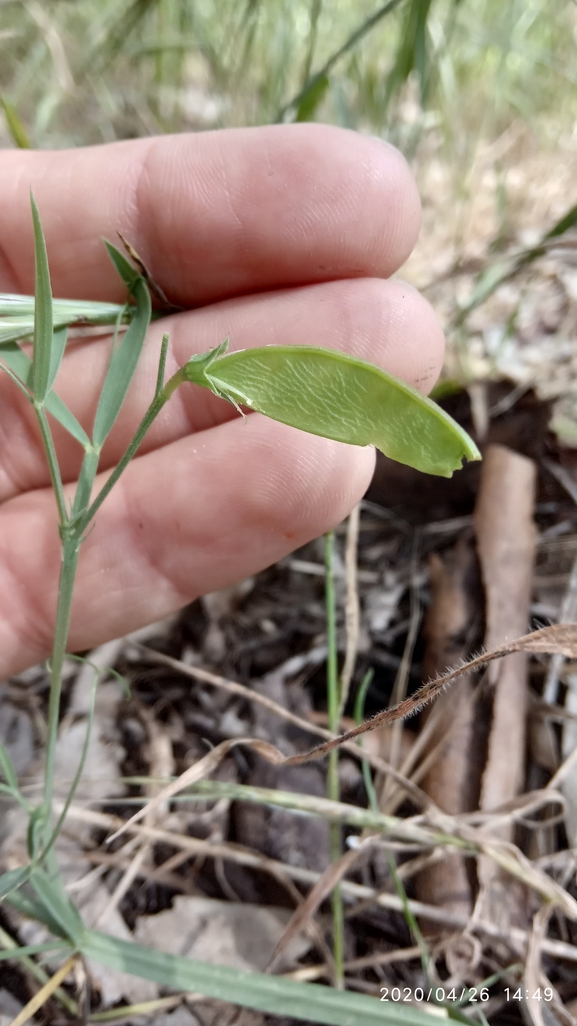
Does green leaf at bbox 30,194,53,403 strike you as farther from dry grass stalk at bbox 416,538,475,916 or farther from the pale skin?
dry grass stalk at bbox 416,538,475,916

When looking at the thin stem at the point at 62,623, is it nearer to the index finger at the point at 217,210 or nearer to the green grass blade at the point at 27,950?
the green grass blade at the point at 27,950

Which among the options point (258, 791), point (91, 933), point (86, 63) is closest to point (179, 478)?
point (258, 791)

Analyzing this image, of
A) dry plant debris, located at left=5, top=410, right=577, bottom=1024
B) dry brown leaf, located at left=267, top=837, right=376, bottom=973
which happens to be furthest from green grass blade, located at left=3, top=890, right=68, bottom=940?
dry brown leaf, located at left=267, top=837, right=376, bottom=973

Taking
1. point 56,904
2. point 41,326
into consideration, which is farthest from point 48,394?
point 56,904

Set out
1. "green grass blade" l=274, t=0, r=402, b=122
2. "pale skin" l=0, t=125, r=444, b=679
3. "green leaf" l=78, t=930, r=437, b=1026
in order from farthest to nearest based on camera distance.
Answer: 1. "green grass blade" l=274, t=0, r=402, b=122
2. "pale skin" l=0, t=125, r=444, b=679
3. "green leaf" l=78, t=930, r=437, b=1026

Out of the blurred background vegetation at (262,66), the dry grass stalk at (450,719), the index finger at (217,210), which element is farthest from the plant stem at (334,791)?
the blurred background vegetation at (262,66)

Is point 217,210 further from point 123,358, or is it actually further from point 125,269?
point 123,358
